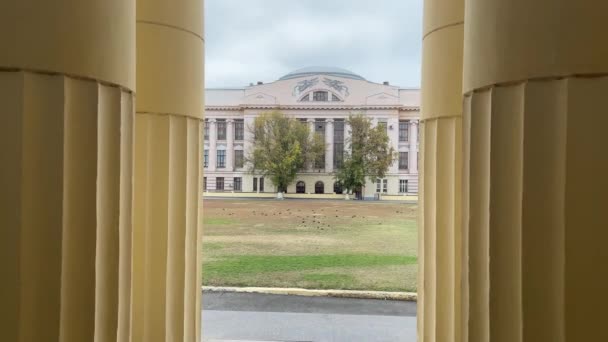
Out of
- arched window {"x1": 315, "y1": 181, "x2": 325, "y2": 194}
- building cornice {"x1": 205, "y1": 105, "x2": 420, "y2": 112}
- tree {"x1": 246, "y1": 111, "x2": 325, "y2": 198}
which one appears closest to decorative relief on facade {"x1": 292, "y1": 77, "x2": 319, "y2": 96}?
building cornice {"x1": 205, "y1": 105, "x2": 420, "y2": 112}

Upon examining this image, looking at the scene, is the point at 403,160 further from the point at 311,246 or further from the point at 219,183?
the point at 311,246

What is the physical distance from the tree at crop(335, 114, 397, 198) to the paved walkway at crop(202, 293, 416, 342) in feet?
65.1

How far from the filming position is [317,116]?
29.9 m
